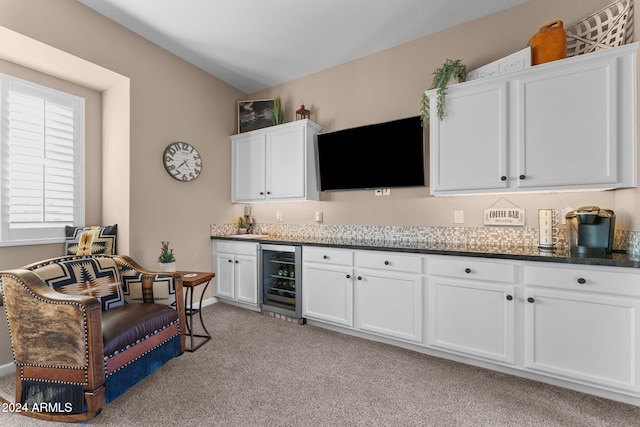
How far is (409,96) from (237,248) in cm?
261

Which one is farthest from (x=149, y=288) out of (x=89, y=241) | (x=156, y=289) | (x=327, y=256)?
(x=327, y=256)

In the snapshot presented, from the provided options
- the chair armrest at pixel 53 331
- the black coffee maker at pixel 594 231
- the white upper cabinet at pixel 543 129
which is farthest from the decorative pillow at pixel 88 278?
the black coffee maker at pixel 594 231

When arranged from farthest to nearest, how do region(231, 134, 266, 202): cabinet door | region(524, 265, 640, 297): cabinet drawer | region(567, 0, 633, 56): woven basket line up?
region(231, 134, 266, 202): cabinet door
region(567, 0, 633, 56): woven basket
region(524, 265, 640, 297): cabinet drawer

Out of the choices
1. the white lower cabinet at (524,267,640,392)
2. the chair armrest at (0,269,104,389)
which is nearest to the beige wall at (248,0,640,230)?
the white lower cabinet at (524,267,640,392)

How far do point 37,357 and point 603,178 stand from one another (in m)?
3.68

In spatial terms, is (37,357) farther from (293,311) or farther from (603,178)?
(603,178)

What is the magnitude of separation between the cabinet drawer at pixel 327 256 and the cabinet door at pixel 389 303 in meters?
0.17

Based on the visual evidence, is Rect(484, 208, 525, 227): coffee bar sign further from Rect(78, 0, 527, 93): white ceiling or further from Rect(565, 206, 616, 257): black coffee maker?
Rect(78, 0, 527, 93): white ceiling

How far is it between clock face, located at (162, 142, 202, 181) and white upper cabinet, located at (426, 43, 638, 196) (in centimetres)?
271

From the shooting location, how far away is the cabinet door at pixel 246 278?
324cm

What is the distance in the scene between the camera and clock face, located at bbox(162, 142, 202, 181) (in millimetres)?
3137

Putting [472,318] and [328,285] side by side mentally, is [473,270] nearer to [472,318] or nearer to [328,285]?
[472,318]

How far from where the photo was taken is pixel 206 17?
8.37 ft

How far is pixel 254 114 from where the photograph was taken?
3766mm
